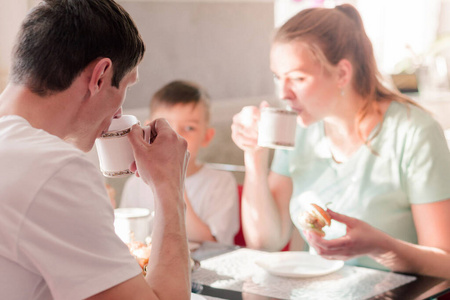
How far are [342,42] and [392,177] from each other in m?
0.40

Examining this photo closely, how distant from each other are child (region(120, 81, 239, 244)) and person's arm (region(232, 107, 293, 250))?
216mm

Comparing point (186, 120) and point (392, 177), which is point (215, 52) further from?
point (392, 177)

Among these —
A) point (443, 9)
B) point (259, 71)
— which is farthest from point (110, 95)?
point (443, 9)

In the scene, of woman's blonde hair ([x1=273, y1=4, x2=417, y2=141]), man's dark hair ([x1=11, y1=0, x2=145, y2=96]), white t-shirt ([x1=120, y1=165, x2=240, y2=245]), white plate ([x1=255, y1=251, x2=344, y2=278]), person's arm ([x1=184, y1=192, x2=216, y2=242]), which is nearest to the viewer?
man's dark hair ([x1=11, y1=0, x2=145, y2=96])

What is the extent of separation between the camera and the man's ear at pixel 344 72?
168 centimetres

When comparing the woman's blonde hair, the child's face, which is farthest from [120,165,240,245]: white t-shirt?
the woman's blonde hair

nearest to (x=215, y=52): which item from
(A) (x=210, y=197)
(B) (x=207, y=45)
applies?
(B) (x=207, y=45)

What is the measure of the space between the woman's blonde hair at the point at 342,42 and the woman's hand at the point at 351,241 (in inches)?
16.1

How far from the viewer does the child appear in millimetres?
2033

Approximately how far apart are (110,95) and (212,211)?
3.74 feet

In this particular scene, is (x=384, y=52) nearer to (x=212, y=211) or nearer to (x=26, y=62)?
(x=212, y=211)

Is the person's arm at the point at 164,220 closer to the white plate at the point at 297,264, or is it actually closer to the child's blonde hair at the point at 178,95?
the white plate at the point at 297,264

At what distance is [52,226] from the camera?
769mm

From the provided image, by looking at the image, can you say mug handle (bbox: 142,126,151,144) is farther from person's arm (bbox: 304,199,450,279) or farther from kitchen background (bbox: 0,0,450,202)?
kitchen background (bbox: 0,0,450,202)
